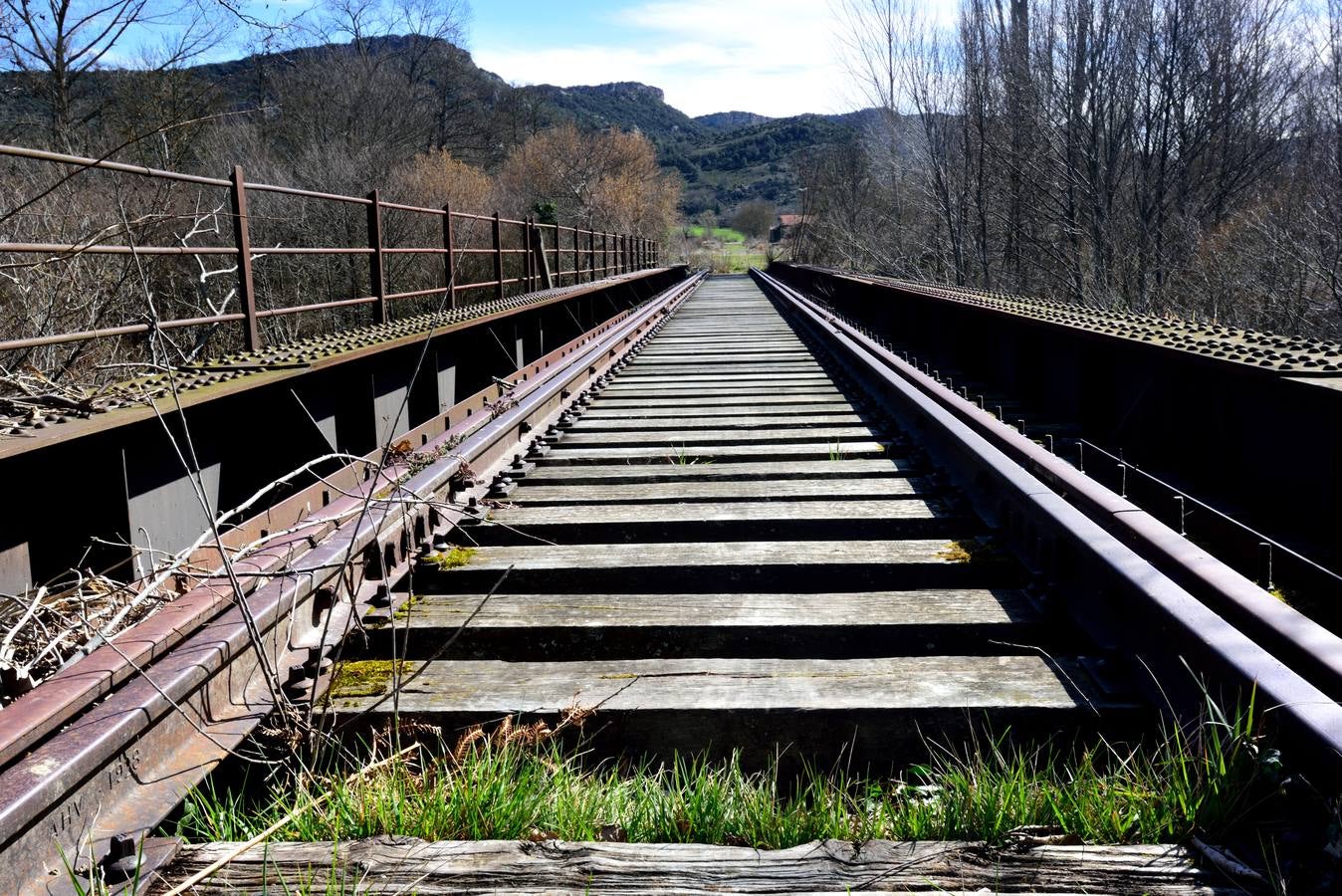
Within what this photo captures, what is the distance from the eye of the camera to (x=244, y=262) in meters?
5.71

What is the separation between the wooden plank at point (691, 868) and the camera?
65.6 inches

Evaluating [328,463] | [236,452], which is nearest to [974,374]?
[328,463]

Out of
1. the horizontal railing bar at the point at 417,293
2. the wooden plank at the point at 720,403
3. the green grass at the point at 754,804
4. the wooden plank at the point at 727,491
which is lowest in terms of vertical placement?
the green grass at the point at 754,804

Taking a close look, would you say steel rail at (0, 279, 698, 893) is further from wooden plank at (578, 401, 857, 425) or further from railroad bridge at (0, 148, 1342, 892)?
wooden plank at (578, 401, 857, 425)

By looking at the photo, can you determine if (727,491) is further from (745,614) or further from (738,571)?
(745,614)

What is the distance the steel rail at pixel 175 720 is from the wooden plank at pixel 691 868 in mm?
193

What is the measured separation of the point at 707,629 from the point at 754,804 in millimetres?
998

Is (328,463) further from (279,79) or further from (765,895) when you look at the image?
(279,79)

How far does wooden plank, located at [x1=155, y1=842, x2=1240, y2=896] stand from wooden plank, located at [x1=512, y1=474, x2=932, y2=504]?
2533 millimetres

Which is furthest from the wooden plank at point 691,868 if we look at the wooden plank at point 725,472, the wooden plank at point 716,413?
the wooden plank at point 716,413

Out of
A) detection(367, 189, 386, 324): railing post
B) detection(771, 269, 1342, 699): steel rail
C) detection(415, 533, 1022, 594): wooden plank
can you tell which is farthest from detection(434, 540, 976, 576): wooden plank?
detection(367, 189, 386, 324): railing post

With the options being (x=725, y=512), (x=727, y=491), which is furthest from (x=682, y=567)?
(x=727, y=491)

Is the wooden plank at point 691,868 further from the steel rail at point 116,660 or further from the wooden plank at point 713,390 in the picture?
the wooden plank at point 713,390

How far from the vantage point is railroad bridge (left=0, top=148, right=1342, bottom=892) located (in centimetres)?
202
